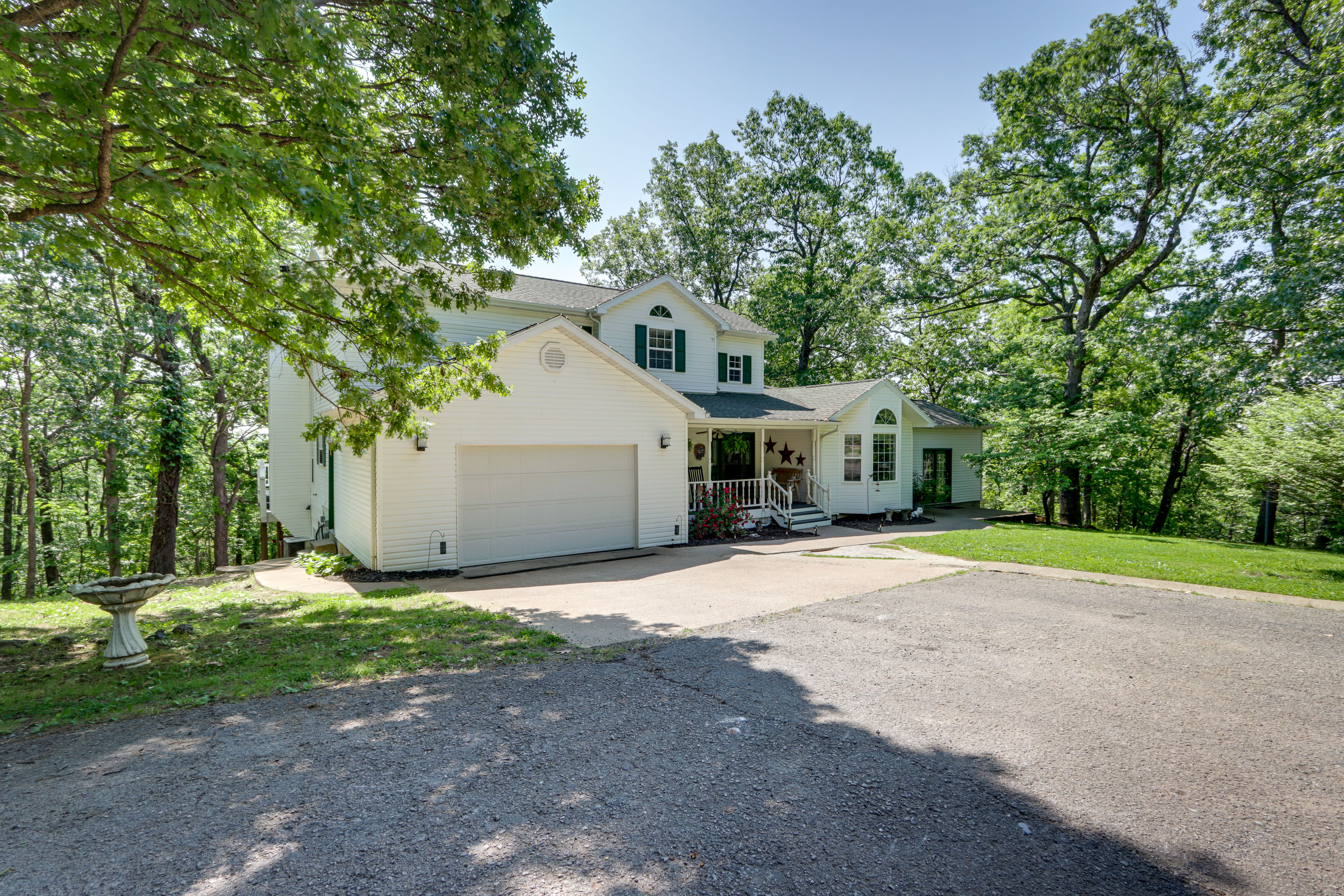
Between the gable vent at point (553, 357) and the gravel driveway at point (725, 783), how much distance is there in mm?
6691

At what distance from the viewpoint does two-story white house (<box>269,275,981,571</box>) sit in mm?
10328

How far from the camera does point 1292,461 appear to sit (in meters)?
10.5

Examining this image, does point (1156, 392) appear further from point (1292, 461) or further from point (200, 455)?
point (200, 455)

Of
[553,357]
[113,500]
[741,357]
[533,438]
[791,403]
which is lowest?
[113,500]

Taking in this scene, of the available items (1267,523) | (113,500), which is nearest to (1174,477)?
(1267,523)

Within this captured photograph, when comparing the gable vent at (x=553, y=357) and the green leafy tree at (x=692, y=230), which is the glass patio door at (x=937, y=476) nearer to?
the green leafy tree at (x=692, y=230)

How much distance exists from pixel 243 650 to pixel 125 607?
1.09 metres

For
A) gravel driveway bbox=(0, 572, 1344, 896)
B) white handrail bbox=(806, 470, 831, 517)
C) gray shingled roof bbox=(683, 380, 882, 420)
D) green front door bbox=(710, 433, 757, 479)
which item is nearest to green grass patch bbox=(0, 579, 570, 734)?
gravel driveway bbox=(0, 572, 1344, 896)

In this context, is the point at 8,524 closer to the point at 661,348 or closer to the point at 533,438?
the point at 533,438

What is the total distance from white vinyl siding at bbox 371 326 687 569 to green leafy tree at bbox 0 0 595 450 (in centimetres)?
198

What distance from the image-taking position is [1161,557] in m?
11.1

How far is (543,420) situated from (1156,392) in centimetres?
1839

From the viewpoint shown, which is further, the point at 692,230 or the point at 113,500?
the point at 692,230

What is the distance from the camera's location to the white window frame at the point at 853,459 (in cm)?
1764
